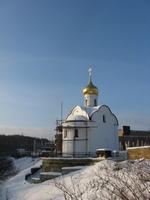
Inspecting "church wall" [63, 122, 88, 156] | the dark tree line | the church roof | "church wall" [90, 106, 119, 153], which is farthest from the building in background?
the dark tree line

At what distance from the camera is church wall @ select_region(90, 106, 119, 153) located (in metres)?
29.9

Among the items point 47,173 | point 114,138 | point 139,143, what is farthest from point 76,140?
point 139,143

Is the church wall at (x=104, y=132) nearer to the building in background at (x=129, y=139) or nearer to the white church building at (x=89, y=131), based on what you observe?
the white church building at (x=89, y=131)

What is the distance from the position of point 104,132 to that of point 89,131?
55.2 inches

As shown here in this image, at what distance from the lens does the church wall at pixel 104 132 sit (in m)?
29.9

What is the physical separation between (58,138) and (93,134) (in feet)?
11.2

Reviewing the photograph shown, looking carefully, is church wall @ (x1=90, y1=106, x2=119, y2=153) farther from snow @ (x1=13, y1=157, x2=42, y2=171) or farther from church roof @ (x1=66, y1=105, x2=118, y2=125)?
snow @ (x1=13, y1=157, x2=42, y2=171)

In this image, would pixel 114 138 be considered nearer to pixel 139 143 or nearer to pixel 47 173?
pixel 47 173

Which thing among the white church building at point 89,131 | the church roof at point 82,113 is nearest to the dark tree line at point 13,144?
the church roof at point 82,113

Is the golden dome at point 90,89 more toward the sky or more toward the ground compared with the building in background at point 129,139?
more toward the sky

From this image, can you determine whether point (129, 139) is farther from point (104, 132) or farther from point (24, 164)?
point (24, 164)

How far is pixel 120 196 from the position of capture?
4.82 meters

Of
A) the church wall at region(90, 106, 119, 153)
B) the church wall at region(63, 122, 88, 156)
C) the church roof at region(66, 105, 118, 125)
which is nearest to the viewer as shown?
the church wall at region(63, 122, 88, 156)

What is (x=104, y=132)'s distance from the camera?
30.7 m
